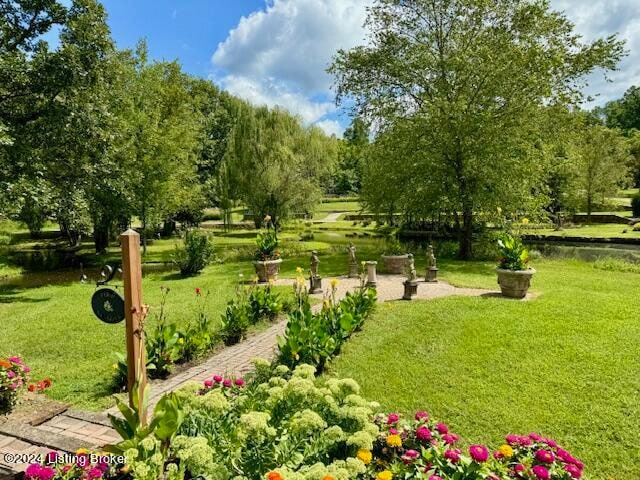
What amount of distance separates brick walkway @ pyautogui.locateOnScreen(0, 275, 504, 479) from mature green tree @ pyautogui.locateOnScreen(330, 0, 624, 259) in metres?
9.53

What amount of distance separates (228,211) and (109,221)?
1118cm

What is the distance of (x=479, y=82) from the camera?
13914mm

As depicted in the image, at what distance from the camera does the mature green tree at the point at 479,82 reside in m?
13.6

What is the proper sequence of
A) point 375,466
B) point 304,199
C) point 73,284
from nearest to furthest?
point 375,466, point 73,284, point 304,199

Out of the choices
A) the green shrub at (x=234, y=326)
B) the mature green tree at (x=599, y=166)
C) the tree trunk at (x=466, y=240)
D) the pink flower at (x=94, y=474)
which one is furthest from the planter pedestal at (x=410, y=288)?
the mature green tree at (x=599, y=166)

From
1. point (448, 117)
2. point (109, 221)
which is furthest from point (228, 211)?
point (448, 117)

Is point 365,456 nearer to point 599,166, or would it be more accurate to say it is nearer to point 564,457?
point 564,457

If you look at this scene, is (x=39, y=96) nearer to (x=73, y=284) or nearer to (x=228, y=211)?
(x=73, y=284)

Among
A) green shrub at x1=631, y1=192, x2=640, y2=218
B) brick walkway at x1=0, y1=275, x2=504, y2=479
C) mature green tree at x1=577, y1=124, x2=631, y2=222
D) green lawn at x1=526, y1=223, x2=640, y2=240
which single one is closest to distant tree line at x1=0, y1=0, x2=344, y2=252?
brick walkway at x1=0, y1=275, x2=504, y2=479

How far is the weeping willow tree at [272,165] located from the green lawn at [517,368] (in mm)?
16732

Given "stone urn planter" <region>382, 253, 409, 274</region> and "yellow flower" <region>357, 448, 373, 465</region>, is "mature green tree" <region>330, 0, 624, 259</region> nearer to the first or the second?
"stone urn planter" <region>382, 253, 409, 274</region>

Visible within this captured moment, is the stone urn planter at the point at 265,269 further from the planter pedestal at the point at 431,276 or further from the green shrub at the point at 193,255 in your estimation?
the planter pedestal at the point at 431,276

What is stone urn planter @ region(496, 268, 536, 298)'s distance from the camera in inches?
329

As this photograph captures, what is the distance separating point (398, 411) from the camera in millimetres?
4418
